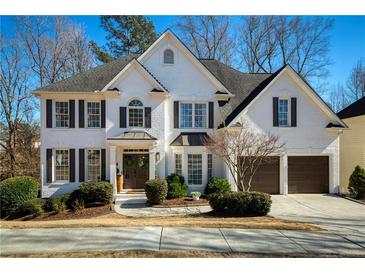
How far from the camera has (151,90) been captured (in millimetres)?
14977

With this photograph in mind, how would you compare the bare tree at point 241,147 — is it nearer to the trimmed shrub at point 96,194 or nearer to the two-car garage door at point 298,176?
the two-car garage door at point 298,176

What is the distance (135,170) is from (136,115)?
344 centimetres

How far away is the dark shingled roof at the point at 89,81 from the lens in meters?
15.3

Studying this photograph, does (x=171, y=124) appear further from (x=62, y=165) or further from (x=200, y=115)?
(x=62, y=165)

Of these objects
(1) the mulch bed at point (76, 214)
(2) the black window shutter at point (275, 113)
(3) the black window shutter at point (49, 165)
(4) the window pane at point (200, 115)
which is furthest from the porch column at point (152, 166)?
(2) the black window shutter at point (275, 113)

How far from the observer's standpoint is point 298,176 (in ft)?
51.1

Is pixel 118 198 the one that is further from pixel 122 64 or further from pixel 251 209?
pixel 122 64

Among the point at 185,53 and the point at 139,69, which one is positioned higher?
the point at 185,53

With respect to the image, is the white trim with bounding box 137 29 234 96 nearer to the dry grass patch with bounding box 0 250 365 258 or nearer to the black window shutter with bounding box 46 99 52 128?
the black window shutter with bounding box 46 99 52 128

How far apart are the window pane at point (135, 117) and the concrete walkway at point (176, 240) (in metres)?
8.24

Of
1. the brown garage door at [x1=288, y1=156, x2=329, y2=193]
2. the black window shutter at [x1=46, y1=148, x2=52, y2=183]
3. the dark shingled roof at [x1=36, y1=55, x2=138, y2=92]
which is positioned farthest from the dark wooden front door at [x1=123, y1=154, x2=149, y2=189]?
the brown garage door at [x1=288, y1=156, x2=329, y2=193]

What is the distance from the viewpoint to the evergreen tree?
28.9m

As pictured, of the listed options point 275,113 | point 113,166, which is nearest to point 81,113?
point 113,166

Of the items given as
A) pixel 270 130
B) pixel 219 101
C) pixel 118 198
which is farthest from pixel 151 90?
pixel 270 130
